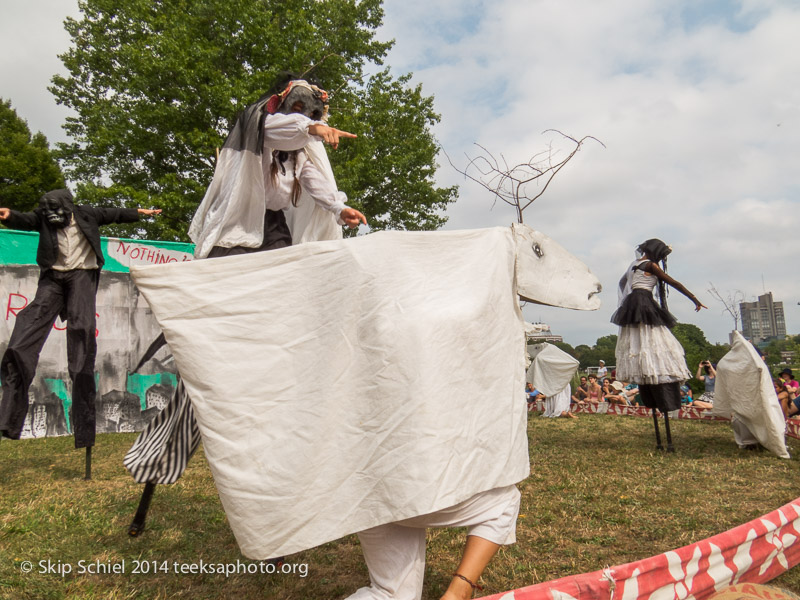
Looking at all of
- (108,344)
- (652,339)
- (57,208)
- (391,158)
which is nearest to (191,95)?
(391,158)

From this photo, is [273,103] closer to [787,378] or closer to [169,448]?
[169,448]

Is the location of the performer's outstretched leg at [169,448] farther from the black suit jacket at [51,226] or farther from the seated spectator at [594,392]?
the seated spectator at [594,392]

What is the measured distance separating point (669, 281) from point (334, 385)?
4834 mm

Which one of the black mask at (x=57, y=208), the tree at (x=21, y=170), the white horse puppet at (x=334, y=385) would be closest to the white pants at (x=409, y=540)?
the white horse puppet at (x=334, y=385)

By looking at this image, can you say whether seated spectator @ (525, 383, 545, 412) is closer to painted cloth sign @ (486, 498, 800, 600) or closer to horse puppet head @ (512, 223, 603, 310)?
painted cloth sign @ (486, 498, 800, 600)

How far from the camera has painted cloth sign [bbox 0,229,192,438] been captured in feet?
24.5

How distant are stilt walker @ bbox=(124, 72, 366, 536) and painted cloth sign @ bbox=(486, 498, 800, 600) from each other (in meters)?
1.59

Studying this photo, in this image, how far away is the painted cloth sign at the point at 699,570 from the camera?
1769 mm

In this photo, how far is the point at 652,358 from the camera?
565 cm

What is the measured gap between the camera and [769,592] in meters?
1.71

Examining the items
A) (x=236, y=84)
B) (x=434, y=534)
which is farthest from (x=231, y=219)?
(x=236, y=84)

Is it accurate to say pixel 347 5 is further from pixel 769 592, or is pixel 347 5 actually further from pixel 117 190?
pixel 769 592

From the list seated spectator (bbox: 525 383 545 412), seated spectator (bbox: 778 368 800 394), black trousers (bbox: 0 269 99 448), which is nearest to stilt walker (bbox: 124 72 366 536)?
black trousers (bbox: 0 269 99 448)

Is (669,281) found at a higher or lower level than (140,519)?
higher
